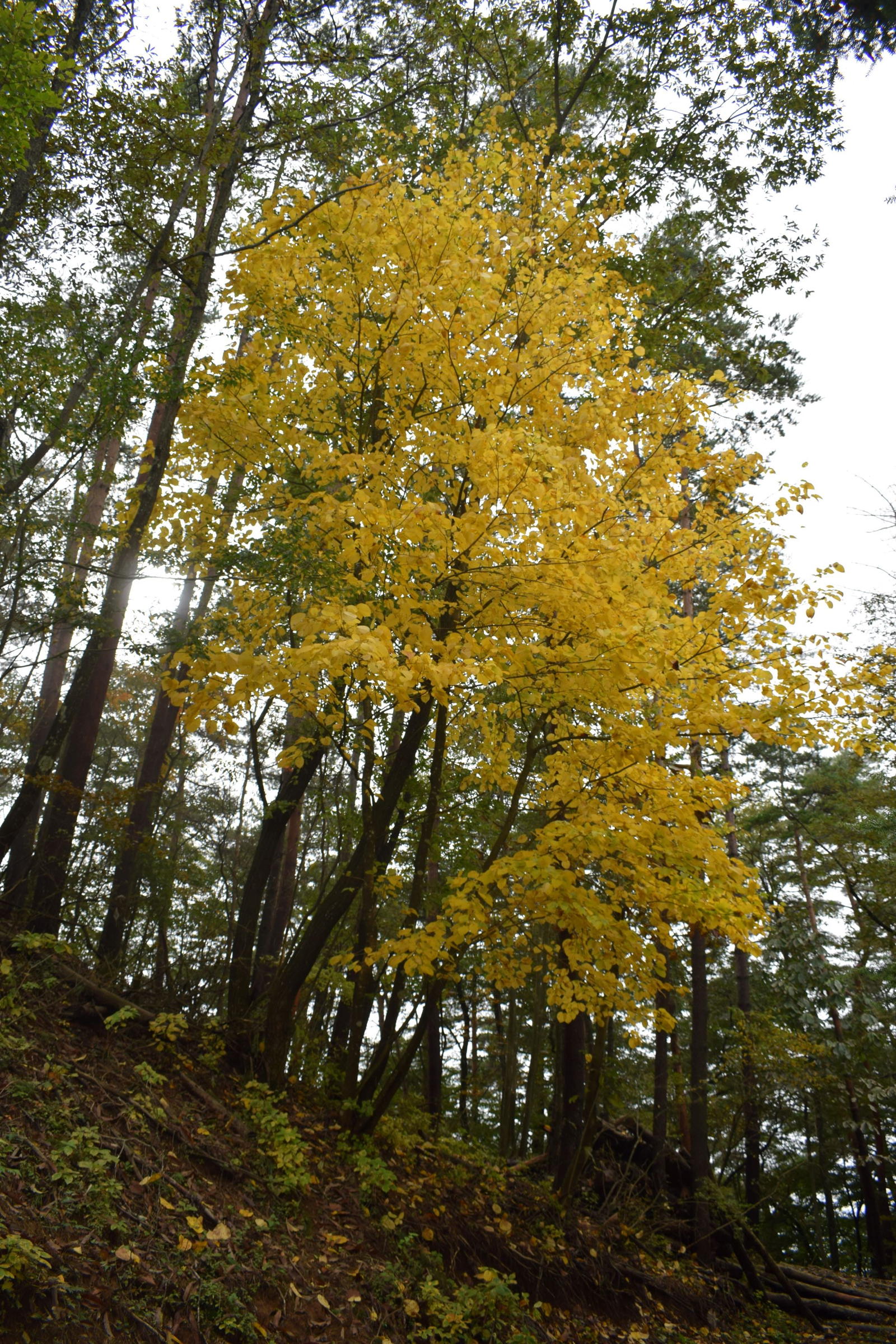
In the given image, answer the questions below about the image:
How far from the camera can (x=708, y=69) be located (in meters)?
7.47

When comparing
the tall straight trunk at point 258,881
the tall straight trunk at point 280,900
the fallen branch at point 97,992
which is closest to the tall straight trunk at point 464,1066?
the tall straight trunk at point 280,900

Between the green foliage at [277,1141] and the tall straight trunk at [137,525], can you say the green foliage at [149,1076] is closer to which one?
the green foliage at [277,1141]

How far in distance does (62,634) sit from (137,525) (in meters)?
6.74

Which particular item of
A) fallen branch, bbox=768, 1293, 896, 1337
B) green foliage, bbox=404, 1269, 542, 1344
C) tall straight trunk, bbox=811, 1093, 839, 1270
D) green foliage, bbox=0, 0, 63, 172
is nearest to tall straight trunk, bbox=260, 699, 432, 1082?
green foliage, bbox=404, 1269, 542, 1344

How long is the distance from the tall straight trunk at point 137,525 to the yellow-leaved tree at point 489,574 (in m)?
0.60

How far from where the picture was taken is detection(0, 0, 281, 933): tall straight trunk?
18.3ft

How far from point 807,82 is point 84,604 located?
8.69 metres

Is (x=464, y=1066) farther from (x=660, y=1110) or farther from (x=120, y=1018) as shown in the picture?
(x=120, y=1018)

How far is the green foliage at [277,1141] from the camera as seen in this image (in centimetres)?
389

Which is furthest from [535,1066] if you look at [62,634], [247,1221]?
[62,634]

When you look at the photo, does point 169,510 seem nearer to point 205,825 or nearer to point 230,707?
point 230,707

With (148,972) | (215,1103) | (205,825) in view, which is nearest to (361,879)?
(215,1103)

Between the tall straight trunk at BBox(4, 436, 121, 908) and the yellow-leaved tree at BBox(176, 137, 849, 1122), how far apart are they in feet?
6.04

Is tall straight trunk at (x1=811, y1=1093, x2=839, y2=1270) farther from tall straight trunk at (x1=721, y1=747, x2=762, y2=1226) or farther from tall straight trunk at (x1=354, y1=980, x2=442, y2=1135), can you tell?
tall straight trunk at (x1=354, y1=980, x2=442, y2=1135)
